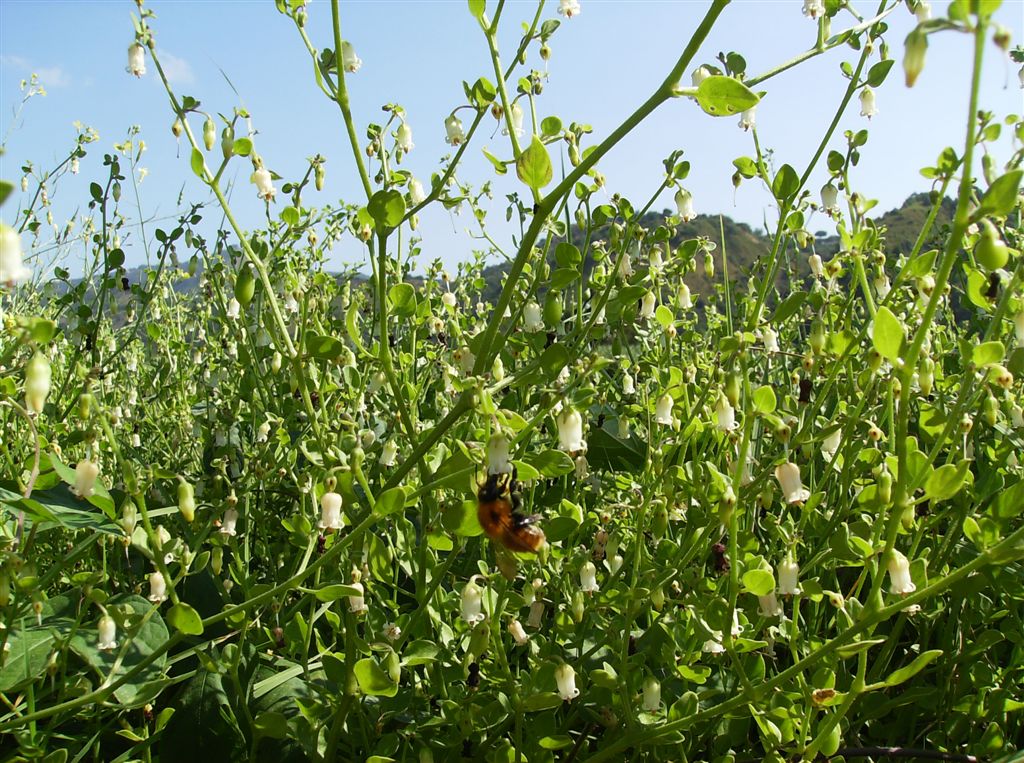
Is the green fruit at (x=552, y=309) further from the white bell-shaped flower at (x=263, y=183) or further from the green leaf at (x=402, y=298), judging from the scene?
the white bell-shaped flower at (x=263, y=183)

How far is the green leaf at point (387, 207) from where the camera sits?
1.29 metres

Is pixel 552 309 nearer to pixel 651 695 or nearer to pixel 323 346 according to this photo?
pixel 323 346

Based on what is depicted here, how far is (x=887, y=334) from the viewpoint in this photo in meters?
1.10

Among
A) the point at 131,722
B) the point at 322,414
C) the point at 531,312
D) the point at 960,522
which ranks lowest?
the point at 131,722

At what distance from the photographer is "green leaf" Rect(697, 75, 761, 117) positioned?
108 cm

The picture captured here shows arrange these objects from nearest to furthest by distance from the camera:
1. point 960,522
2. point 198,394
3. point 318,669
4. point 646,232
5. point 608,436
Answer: point 960,522, point 318,669, point 646,232, point 608,436, point 198,394

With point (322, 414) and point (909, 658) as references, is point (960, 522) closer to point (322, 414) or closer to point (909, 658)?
point (909, 658)

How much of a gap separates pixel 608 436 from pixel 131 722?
1.51 m

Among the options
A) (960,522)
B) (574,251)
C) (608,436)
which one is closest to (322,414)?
(574,251)

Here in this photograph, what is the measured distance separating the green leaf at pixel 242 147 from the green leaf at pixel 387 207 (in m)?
0.33

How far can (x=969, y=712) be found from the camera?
167cm

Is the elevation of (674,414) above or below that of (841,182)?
below

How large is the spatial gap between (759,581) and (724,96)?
73cm

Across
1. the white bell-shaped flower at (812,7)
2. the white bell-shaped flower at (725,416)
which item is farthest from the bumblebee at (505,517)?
the white bell-shaped flower at (812,7)
